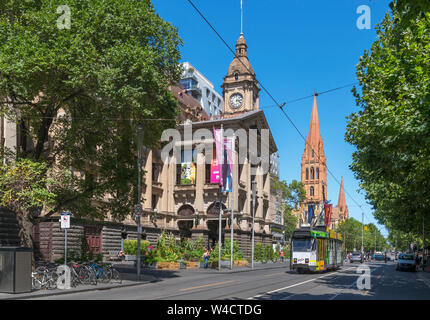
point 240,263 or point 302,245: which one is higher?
point 302,245

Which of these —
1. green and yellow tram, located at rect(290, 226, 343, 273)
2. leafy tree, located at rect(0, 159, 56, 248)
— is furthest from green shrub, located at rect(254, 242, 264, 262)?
leafy tree, located at rect(0, 159, 56, 248)

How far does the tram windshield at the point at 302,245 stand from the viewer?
33.6 m

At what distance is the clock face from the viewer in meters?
71.7

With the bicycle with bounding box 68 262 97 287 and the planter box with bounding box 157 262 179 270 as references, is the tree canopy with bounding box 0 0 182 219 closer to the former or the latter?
the bicycle with bounding box 68 262 97 287

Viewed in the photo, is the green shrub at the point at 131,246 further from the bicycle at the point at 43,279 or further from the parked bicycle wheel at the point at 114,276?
the bicycle at the point at 43,279

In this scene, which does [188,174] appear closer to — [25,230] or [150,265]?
[150,265]

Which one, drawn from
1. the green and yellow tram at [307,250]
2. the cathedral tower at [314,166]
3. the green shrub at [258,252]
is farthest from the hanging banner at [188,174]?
the cathedral tower at [314,166]

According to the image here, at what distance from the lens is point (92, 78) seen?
72.6 ft

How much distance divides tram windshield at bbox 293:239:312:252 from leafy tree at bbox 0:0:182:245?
13.8 metres

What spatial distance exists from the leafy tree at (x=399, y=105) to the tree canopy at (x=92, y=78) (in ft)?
36.5

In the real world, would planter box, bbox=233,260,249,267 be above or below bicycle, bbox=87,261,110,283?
below

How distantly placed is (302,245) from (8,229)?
20722mm

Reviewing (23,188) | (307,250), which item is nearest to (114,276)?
(23,188)
